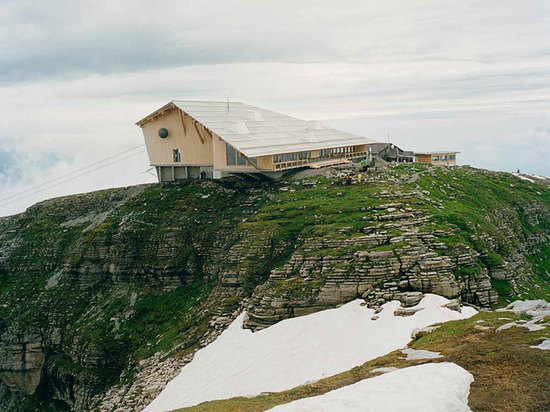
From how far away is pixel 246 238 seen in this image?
206ft

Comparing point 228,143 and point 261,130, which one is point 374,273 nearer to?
point 228,143

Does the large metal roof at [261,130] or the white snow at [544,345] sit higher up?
the large metal roof at [261,130]

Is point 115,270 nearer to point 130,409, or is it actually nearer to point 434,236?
point 130,409

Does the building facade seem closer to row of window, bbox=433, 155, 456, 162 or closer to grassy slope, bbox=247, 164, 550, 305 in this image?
row of window, bbox=433, 155, 456, 162

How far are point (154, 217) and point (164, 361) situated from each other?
24.3m

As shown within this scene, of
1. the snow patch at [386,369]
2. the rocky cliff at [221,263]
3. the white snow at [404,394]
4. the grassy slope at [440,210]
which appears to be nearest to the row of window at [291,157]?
the rocky cliff at [221,263]

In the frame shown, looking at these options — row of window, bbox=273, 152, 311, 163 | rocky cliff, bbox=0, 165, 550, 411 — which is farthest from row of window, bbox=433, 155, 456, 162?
row of window, bbox=273, 152, 311, 163

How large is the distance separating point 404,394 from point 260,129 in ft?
191

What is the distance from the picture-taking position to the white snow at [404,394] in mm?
27109

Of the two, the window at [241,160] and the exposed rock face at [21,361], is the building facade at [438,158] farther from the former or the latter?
the exposed rock face at [21,361]

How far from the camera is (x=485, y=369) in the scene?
2998cm

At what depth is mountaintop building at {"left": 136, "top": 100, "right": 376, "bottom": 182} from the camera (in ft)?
244

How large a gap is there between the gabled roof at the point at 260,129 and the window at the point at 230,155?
1939 millimetres

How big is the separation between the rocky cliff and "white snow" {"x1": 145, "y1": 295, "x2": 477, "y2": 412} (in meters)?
1.85
